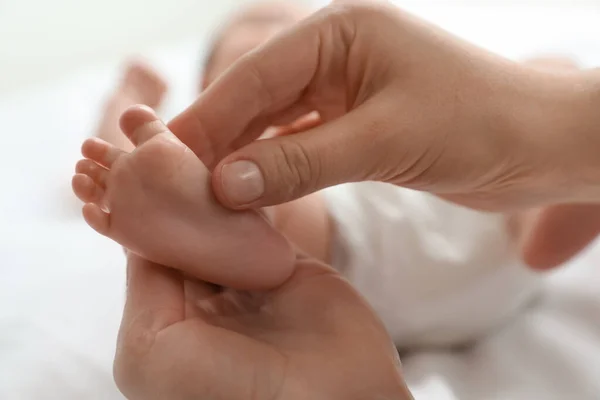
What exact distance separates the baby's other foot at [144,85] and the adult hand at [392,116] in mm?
664

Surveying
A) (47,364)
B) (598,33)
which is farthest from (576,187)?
(598,33)

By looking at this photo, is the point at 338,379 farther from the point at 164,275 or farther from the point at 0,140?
the point at 0,140

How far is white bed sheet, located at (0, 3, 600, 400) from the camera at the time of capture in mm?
764

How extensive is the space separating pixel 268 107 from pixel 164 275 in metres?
0.18

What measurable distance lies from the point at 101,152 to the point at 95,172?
2cm

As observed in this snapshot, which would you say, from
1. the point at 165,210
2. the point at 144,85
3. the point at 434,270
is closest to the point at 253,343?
the point at 165,210

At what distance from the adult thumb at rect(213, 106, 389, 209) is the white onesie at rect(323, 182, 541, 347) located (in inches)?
12.3

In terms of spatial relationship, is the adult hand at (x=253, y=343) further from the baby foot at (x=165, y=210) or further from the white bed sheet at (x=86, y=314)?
the white bed sheet at (x=86, y=314)

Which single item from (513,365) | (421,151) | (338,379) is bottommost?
(513,365)

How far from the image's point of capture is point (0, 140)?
1294 millimetres

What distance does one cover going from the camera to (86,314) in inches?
33.7

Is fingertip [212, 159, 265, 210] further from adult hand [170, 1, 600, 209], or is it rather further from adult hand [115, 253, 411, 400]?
adult hand [115, 253, 411, 400]

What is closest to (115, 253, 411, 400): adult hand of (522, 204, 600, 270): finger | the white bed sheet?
the white bed sheet

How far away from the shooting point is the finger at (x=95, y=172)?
61cm
